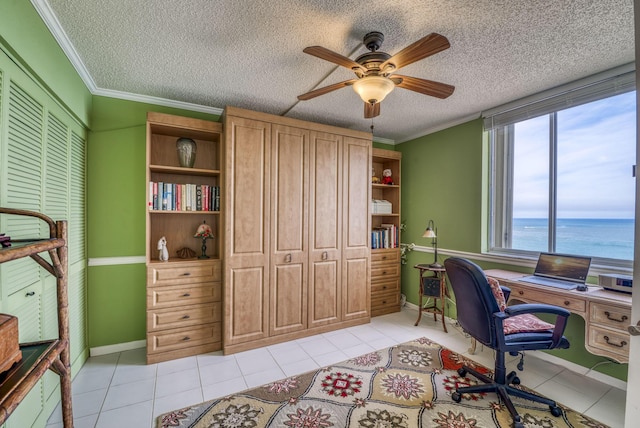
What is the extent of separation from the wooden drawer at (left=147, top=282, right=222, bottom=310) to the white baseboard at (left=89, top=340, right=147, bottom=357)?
0.64 metres

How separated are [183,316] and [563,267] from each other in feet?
11.3

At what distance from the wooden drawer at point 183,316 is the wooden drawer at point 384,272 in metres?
1.97

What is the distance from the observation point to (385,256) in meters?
3.86

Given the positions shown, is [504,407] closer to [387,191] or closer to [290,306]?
[290,306]

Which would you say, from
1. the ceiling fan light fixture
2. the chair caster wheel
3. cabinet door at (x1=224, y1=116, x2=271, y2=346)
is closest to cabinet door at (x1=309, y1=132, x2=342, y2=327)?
cabinet door at (x1=224, y1=116, x2=271, y2=346)

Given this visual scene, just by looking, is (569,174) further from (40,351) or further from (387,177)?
(40,351)

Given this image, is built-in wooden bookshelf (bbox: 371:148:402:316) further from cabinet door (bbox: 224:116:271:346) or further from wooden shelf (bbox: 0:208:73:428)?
wooden shelf (bbox: 0:208:73:428)

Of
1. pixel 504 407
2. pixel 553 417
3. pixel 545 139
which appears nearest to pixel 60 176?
pixel 504 407

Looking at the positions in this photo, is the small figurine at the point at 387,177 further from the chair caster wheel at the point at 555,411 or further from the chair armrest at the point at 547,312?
the chair caster wheel at the point at 555,411

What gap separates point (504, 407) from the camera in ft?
6.39

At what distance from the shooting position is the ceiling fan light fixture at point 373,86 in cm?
181

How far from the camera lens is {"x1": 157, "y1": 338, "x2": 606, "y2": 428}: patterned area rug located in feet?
5.94

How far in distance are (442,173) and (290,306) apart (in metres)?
2.55

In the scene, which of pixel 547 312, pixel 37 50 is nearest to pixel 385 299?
pixel 547 312
